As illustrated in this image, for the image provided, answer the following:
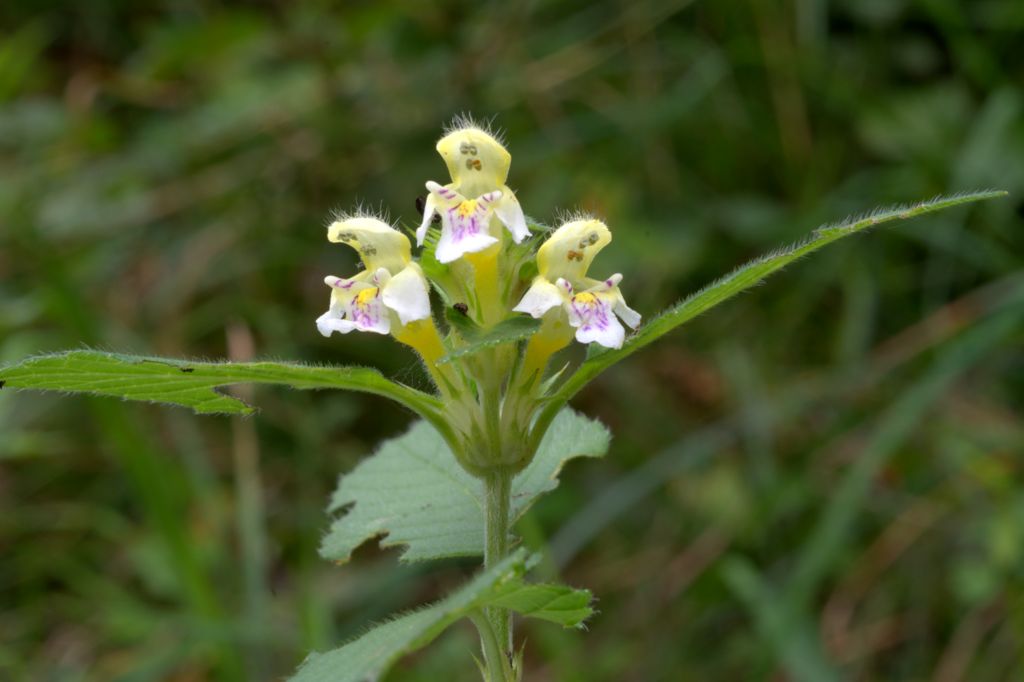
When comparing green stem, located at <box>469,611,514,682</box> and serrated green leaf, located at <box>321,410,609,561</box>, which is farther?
serrated green leaf, located at <box>321,410,609,561</box>

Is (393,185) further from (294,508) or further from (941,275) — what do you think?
(941,275)

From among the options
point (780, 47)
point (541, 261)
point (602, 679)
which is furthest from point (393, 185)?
point (541, 261)

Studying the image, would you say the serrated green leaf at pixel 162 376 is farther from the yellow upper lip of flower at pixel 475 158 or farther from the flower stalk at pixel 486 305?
the yellow upper lip of flower at pixel 475 158

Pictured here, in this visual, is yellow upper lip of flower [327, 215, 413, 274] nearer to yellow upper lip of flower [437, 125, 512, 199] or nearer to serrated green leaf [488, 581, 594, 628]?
yellow upper lip of flower [437, 125, 512, 199]

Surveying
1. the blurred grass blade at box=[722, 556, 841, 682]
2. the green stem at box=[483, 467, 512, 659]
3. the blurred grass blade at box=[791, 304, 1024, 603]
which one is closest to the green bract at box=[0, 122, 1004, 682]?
the green stem at box=[483, 467, 512, 659]

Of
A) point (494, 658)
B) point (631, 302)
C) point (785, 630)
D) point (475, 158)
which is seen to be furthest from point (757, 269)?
point (631, 302)

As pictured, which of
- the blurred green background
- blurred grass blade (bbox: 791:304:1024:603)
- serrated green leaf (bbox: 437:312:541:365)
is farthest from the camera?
the blurred green background
